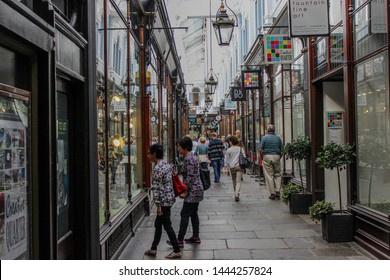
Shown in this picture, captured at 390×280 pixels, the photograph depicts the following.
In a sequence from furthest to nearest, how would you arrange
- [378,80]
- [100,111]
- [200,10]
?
1. [200,10]
2. [378,80]
3. [100,111]

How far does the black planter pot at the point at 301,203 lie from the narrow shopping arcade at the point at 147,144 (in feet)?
0.07

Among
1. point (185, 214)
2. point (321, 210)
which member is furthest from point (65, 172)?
point (321, 210)

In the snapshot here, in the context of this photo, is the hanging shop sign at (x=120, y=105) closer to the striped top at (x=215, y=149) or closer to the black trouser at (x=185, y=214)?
the black trouser at (x=185, y=214)

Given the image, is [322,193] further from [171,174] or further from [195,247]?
[171,174]

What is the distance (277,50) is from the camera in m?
11.1

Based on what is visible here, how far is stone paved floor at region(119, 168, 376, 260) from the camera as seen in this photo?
593 cm

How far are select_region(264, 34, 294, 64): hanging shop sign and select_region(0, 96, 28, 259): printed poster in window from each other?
340 inches

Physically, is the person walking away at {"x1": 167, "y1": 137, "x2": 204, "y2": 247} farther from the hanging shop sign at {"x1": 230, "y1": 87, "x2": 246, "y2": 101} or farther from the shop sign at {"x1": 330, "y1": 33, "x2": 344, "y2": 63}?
the hanging shop sign at {"x1": 230, "y1": 87, "x2": 246, "y2": 101}

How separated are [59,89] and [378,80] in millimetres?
4146

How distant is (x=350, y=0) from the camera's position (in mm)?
6824

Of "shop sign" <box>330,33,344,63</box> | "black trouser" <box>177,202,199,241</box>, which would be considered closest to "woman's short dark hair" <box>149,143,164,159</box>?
"black trouser" <box>177,202,199,241</box>

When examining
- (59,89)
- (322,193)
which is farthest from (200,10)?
(59,89)

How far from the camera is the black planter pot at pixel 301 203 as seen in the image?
888 cm

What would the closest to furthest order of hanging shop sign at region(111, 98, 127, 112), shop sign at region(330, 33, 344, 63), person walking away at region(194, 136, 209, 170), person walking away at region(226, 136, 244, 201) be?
hanging shop sign at region(111, 98, 127, 112) < shop sign at region(330, 33, 344, 63) < person walking away at region(226, 136, 244, 201) < person walking away at region(194, 136, 209, 170)
